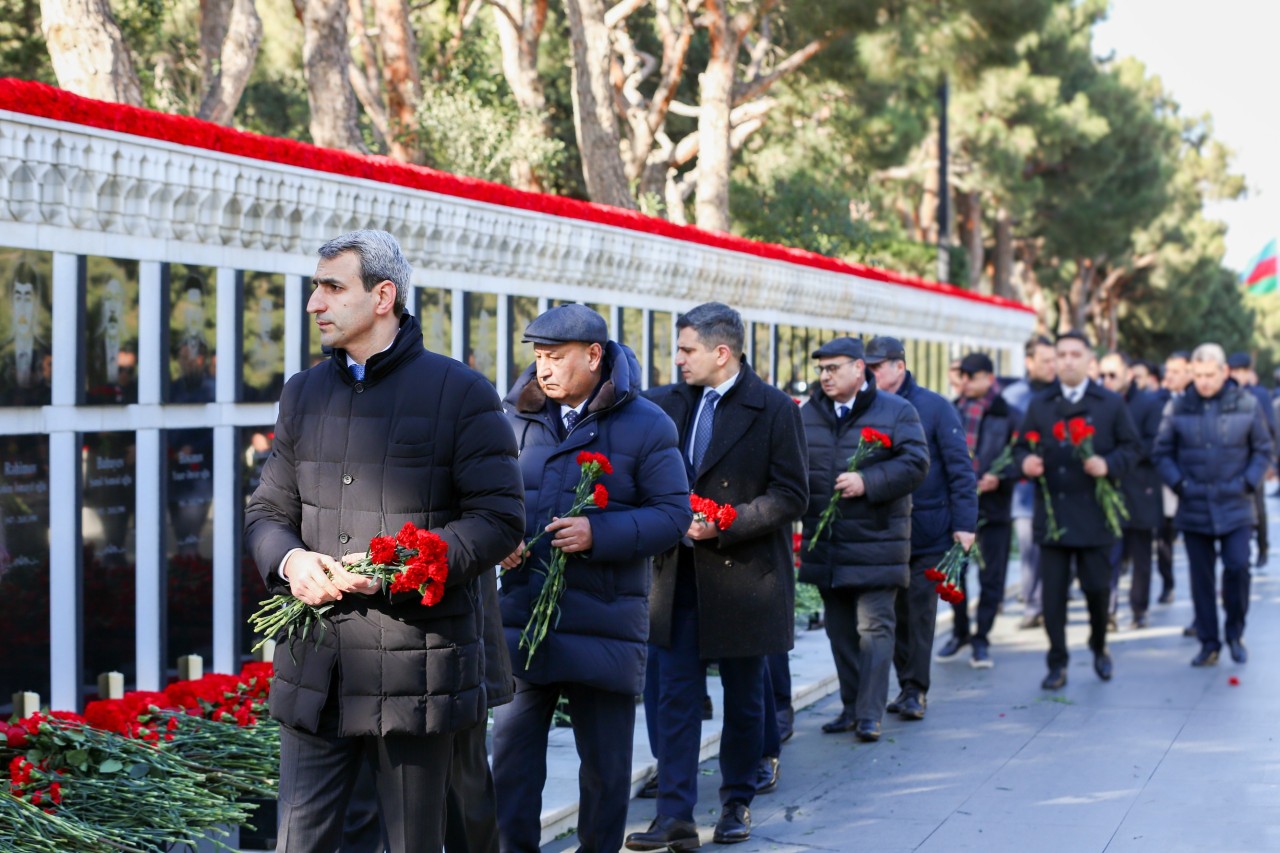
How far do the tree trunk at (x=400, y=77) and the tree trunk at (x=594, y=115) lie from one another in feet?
6.30

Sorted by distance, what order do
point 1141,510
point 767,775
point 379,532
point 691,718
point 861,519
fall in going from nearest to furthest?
point 379,532 < point 691,718 < point 767,775 < point 861,519 < point 1141,510

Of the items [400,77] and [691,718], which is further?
[400,77]

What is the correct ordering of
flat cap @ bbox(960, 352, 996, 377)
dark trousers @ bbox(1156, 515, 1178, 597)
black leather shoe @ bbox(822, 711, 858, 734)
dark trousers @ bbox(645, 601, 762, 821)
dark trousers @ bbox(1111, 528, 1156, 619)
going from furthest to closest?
dark trousers @ bbox(1156, 515, 1178, 597)
dark trousers @ bbox(1111, 528, 1156, 619)
flat cap @ bbox(960, 352, 996, 377)
black leather shoe @ bbox(822, 711, 858, 734)
dark trousers @ bbox(645, 601, 762, 821)

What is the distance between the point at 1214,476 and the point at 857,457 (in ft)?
12.2

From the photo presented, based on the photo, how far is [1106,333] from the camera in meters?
75.0

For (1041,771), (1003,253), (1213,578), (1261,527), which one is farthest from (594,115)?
(1003,253)

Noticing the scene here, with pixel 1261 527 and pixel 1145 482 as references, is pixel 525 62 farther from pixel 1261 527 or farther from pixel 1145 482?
pixel 1145 482

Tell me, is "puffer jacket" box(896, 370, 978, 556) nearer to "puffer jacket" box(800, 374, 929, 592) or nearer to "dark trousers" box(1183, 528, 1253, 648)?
"puffer jacket" box(800, 374, 929, 592)

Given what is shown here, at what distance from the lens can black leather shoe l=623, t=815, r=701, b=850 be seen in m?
6.44

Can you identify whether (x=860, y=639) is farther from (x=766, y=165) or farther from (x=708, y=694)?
(x=766, y=165)

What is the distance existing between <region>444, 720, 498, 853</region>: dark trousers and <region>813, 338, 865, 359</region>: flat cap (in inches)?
165

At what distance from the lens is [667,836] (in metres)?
6.44

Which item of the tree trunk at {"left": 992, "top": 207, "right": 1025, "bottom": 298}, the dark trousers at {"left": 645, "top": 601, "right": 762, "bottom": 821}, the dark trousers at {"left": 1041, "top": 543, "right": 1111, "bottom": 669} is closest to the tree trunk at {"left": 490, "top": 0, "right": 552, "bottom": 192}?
the dark trousers at {"left": 1041, "top": 543, "right": 1111, "bottom": 669}

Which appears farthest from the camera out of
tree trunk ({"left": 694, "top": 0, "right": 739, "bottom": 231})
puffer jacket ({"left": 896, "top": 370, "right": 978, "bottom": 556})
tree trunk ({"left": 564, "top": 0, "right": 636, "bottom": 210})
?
tree trunk ({"left": 694, "top": 0, "right": 739, "bottom": 231})
